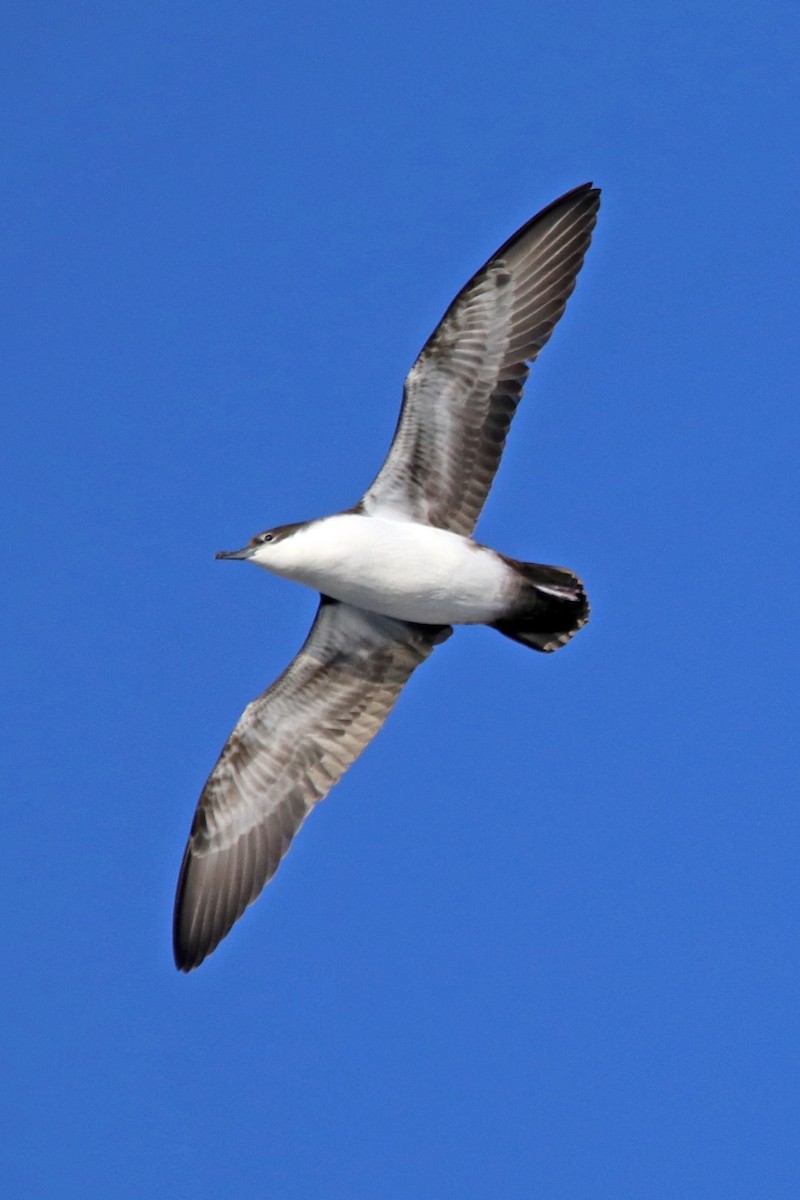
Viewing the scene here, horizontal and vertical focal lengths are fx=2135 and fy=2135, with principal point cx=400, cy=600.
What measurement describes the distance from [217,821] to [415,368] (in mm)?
3566

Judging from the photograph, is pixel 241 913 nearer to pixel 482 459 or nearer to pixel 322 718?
pixel 322 718

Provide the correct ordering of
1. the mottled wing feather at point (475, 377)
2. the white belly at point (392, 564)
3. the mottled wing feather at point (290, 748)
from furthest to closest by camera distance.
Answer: the mottled wing feather at point (290, 748), the mottled wing feather at point (475, 377), the white belly at point (392, 564)

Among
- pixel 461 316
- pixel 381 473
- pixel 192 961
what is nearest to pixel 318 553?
pixel 381 473

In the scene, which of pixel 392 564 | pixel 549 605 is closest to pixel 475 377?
pixel 392 564

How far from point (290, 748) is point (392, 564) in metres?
1.74

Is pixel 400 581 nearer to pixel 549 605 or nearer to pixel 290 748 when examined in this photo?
pixel 549 605

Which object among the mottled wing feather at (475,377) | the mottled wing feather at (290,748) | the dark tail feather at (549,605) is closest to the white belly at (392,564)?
the dark tail feather at (549,605)

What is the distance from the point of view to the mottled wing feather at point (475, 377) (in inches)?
577

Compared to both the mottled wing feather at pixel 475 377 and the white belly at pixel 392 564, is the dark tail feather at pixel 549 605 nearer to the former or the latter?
the white belly at pixel 392 564

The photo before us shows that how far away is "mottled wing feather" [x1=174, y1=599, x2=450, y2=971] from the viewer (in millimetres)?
15180

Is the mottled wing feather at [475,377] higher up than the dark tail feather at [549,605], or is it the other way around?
the mottled wing feather at [475,377]

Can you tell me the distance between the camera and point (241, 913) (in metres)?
15.1

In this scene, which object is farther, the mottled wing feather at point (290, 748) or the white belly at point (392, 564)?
the mottled wing feather at point (290, 748)

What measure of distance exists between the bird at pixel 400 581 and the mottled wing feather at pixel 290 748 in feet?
0.03
